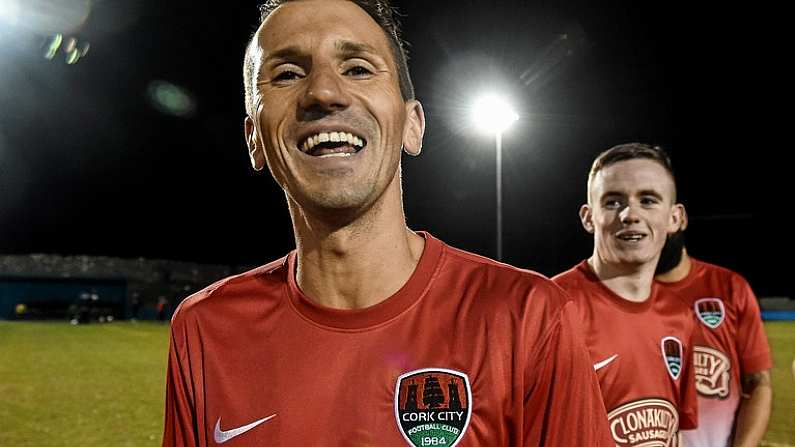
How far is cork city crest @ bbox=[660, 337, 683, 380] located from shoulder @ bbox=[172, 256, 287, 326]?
206cm

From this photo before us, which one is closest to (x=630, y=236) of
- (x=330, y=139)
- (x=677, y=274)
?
(x=677, y=274)

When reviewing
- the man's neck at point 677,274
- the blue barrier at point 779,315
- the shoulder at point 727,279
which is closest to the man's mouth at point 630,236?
the man's neck at point 677,274

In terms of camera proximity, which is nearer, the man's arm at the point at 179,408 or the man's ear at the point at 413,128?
the man's arm at the point at 179,408

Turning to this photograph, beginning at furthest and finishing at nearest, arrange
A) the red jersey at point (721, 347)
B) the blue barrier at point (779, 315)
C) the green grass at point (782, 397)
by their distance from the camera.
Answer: the blue barrier at point (779, 315)
the green grass at point (782, 397)
the red jersey at point (721, 347)

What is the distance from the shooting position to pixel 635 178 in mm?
3295

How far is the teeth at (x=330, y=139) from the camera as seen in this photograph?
1.75 m

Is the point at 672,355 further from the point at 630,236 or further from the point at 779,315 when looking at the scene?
the point at 779,315

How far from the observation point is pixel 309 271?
1950 mm

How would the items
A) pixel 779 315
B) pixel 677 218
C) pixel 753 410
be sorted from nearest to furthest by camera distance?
pixel 677 218 < pixel 753 410 < pixel 779 315

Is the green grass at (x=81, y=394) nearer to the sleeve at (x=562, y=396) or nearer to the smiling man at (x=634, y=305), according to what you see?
the smiling man at (x=634, y=305)

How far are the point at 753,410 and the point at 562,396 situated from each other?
114 inches

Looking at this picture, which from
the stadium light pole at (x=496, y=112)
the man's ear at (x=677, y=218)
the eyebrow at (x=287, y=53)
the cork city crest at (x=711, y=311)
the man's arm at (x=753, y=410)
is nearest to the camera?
the eyebrow at (x=287, y=53)

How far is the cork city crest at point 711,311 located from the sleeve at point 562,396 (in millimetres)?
2856

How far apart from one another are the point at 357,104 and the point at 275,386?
30.7 inches
